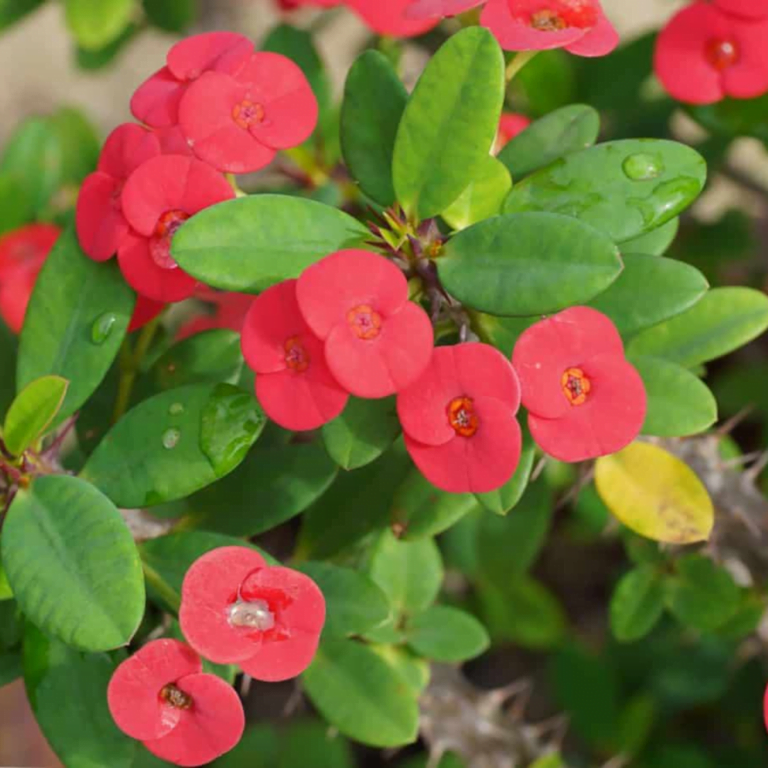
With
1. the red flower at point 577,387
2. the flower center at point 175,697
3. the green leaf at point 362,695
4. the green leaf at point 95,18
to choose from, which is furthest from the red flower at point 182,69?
the green leaf at point 95,18

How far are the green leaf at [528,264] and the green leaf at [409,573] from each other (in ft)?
1.58

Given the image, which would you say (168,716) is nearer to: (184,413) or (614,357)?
(184,413)

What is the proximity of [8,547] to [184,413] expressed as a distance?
0.17 metres

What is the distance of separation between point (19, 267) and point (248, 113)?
19.5 inches

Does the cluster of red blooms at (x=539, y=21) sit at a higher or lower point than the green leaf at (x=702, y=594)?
higher

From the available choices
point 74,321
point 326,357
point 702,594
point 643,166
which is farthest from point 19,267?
point 702,594

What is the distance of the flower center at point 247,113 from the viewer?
2.80 ft

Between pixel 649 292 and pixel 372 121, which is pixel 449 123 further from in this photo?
pixel 649 292

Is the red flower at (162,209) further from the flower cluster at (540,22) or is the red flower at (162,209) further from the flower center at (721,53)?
the flower center at (721,53)

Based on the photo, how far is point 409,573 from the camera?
4.08 feet

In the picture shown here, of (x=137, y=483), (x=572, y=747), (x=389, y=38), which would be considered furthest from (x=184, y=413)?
(x=572, y=747)

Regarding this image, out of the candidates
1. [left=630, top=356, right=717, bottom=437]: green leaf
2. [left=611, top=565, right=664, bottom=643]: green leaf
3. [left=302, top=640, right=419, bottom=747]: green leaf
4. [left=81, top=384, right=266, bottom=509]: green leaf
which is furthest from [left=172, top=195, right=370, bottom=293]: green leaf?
[left=611, top=565, right=664, bottom=643]: green leaf

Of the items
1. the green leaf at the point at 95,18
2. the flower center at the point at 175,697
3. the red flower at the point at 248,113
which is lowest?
the flower center at the point at 175,697

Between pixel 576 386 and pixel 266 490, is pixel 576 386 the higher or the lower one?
the higher one
